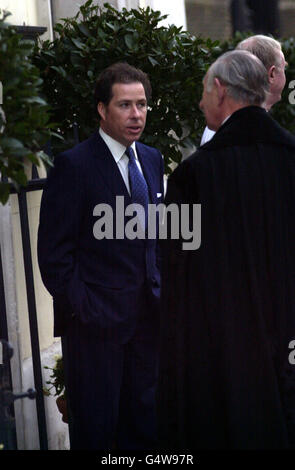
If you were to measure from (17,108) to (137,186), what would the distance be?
1.01m

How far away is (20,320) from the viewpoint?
16.1 feet

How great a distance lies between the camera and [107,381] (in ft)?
13.5

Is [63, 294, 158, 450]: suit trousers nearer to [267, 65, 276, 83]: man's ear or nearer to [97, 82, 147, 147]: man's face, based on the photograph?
[97, 82, 147, 147]: man's face

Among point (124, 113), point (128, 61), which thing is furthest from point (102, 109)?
point (128, 61)

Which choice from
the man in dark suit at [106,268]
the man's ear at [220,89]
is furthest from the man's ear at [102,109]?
the man's ear at [220,89]

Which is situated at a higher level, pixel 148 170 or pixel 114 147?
pixel 114 147

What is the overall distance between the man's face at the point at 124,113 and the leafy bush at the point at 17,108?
827mm

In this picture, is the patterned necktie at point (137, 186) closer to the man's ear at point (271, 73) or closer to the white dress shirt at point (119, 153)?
the white dress shirt at point (119, 153)

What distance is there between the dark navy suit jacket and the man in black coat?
18.6 inches

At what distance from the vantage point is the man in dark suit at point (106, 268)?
398 cm

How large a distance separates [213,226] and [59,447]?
6.89 feet

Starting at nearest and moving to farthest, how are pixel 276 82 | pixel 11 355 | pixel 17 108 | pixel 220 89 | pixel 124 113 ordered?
pixel 17 108, pixel 220 89, pixel 11 355, pixel 124 113, pixel 276 82

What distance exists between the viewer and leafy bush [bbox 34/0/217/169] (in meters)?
4.63

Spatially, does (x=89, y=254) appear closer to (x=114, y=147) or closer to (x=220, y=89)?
(x=114, y=147)
